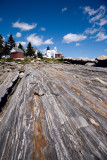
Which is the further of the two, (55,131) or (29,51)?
(29,51)

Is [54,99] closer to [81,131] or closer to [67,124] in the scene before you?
[67,124]

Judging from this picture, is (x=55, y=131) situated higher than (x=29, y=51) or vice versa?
(x=29, y=51)

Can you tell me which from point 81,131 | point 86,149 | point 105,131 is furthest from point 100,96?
point 86,149

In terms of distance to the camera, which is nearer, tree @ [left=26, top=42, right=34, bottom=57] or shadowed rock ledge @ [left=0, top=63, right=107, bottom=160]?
shadowed rock ledge @ [left=0, top=63, right=107, bottom=160]

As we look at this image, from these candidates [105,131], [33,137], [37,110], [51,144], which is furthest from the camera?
[37,110]

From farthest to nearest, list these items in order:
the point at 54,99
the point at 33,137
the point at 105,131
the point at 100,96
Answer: the point at 100,96 → the point at 54,99 → the point at 105,131 → the point at 33,137

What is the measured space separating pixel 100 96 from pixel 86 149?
3.11 metres

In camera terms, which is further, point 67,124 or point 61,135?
point 67,124

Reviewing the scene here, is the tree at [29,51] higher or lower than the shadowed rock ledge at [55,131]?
higher

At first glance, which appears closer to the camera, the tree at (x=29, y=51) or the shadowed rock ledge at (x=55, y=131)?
the shadowed rock ledge at (x=55, y=131)

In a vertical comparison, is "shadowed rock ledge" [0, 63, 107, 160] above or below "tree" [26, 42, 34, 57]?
below

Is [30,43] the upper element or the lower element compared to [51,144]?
upper

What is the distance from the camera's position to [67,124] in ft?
8.49

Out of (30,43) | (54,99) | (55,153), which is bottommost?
(55,153)
